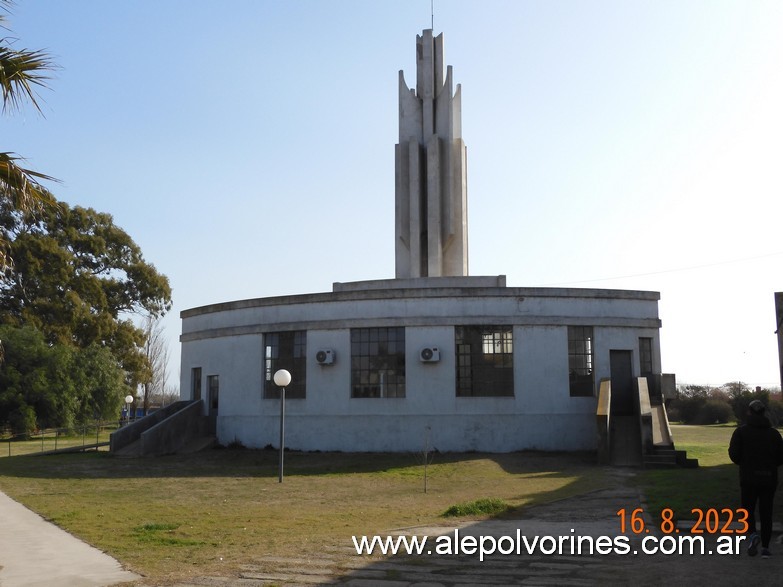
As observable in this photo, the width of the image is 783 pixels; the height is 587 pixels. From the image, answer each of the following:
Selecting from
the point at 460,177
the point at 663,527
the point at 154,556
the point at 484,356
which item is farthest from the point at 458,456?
the point at 154,556

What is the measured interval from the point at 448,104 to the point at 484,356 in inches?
422

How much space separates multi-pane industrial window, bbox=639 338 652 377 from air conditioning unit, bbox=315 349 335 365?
980 cm

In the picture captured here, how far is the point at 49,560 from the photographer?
30.7ft

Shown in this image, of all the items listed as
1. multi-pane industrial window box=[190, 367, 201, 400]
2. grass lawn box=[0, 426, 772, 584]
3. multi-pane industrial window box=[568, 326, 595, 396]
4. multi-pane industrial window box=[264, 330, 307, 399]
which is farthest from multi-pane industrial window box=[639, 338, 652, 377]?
multi-pane industrial window box=[190, 367, 201, 400]

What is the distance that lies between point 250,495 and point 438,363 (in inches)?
378

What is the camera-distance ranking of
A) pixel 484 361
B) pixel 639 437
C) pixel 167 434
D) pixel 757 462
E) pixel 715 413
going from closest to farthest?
1. pixel 757 462
2. pixel 639 437
3. pixel 484 361
4. pixel 167 434
5. pixel 715 413

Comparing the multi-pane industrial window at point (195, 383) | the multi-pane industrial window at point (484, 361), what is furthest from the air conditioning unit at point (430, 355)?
the multi-pane industrial window at point (195, 383)

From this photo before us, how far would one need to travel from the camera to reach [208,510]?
542 inches

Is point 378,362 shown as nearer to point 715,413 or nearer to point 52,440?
point 52,440

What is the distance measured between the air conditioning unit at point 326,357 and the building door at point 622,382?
345 inches

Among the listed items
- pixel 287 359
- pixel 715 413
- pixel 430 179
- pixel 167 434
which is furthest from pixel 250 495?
pixel 715 413

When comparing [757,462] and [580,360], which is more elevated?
[580,360]

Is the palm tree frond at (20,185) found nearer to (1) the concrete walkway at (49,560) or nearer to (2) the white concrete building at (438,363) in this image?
(1) the concrete walkway at (49,560)

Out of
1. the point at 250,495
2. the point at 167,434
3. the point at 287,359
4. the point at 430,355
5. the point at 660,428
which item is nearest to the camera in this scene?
the point at 250,495
